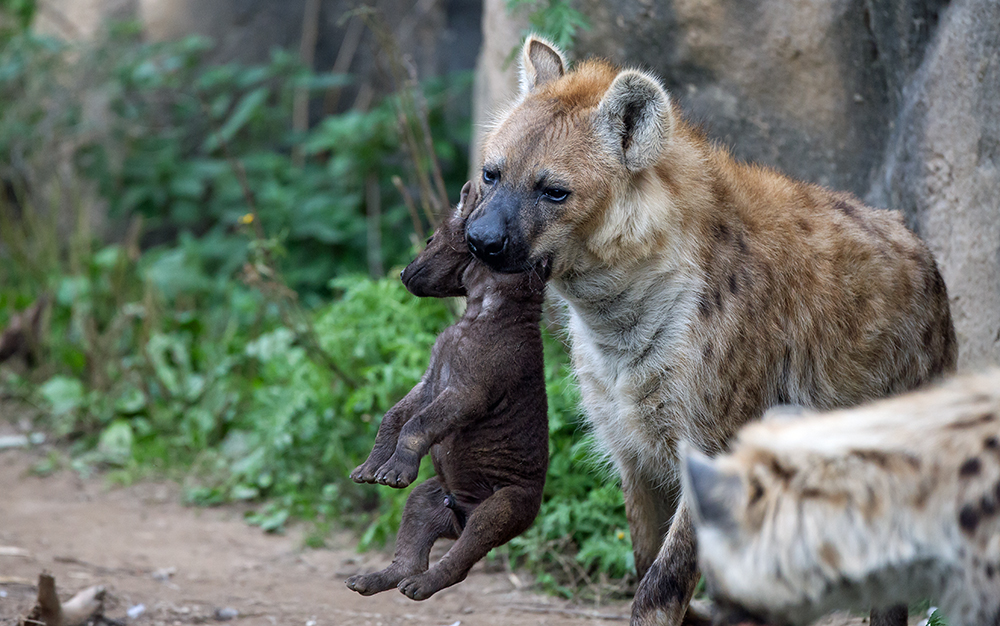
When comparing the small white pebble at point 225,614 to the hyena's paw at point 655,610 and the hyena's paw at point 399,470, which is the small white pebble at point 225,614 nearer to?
the hyena's paw at point 399,470

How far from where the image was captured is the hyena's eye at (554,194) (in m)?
3.07

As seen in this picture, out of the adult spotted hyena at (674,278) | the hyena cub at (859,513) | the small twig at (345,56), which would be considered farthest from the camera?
the small twig at (345,56)

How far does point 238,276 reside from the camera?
6504 millimetres

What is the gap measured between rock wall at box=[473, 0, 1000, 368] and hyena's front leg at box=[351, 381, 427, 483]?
155cm

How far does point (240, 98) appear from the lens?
8.95 metres

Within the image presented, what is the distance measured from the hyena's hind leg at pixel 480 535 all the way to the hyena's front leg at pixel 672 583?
41 centimetres

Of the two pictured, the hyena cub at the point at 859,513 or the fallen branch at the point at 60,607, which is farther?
the fallen branch at the point at 60,607

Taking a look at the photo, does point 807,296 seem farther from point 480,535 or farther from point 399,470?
point 399,470

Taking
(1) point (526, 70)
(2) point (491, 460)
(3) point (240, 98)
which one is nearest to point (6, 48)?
(3) point (240, 98)

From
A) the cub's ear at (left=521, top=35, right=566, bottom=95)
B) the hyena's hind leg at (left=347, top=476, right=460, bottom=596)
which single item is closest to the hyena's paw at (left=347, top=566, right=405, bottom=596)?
the hyena's hind leg at (left=347, top=476, right=460, bottom=596)

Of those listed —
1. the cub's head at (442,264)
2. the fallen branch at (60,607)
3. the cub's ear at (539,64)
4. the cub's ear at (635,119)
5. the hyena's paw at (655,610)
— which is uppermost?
the cub's ear at (539,64)

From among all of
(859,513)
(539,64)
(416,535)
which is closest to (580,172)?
(539,64)

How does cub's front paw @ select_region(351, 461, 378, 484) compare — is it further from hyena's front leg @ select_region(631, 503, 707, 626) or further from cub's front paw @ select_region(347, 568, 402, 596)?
hyena's front leg @ select_region(631, 503, 707, 626)

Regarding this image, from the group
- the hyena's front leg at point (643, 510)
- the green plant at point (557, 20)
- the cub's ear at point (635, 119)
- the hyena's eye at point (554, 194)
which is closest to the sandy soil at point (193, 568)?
the hyena's front leg at point (643, 510)
